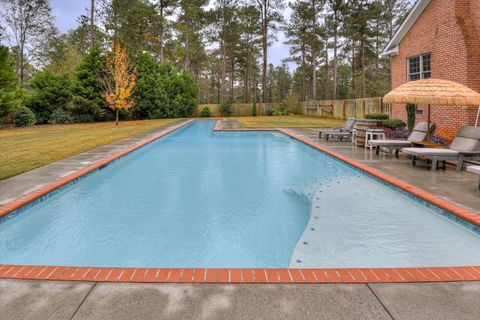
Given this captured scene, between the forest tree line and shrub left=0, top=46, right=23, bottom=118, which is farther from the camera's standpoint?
the forest tree line

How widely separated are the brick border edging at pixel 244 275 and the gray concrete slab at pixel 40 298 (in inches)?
3.9

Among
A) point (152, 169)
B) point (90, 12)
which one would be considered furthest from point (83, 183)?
point (90, 12)

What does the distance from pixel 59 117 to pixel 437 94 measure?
23.8 metres

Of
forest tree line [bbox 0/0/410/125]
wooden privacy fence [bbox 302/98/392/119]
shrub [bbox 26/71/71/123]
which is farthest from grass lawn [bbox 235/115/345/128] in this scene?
shrub [bbox 26/71/71/123]

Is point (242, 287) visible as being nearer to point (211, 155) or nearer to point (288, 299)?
point (288, 299)

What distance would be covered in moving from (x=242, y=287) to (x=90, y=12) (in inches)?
1234

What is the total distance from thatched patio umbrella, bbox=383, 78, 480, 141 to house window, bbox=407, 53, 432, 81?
17.5 feet

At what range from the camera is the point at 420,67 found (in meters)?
12.8

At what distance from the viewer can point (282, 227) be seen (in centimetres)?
484

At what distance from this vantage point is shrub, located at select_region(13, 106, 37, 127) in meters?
21.4

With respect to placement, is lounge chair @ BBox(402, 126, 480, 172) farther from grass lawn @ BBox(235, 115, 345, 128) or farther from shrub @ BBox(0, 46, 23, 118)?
shrub @ BBox(0, 46, 23, 118)

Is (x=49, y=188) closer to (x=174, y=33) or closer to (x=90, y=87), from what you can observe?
(x=90, y=87)

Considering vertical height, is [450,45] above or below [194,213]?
above

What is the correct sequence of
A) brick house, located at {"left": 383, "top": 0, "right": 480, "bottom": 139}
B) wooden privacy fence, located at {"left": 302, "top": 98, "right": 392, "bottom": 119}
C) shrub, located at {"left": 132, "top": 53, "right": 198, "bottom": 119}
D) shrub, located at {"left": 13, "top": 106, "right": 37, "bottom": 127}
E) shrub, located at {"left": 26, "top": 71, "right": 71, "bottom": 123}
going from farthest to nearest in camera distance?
shrub, located at {"left": 132, "top": 53, "right": 198, "bottom": 119}
shrub, located at {"left": 26, "top": 71, "right": 71, "bottom": 123}
shrub, located at {"left": 13, "top": 106, "right": 37, "bottom": 127}
wooden privacy fence, located at {"left": 302, "top": 98, "right": 392, "bottom": 119}
brick house, located at {"left": 383, "top": 0, "right": 480, "bottom": 139}
